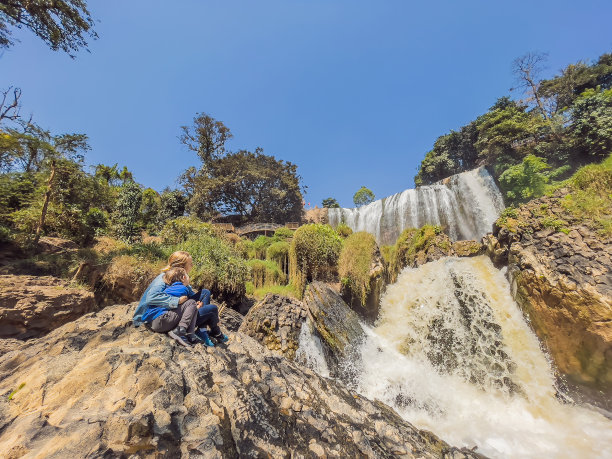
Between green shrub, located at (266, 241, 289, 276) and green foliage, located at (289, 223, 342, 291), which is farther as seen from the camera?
green shrub, located at (266, 241, 289, 276)

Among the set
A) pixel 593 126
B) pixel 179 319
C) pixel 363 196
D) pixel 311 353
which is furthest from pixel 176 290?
pixel 363 196

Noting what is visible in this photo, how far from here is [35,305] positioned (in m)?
5.09

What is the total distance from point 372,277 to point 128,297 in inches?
307

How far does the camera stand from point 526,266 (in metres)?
6.37

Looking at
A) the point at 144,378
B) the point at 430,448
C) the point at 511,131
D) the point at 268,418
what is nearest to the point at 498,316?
the point at 430,448

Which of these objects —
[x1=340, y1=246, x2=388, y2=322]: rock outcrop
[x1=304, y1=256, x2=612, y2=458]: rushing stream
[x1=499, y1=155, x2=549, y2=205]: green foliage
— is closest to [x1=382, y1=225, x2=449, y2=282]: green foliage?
[x1=340, y1=246, x2=388, y2=322]: rock outcrop

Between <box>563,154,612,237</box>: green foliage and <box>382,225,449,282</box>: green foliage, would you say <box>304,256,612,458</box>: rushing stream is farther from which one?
<box>563,154,612,237</box>: green foliage

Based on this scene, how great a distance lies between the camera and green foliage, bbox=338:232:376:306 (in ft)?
26.4

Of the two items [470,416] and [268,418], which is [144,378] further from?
[470,416]

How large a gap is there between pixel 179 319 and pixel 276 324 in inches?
164

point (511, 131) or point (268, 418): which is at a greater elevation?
point (511, 131)

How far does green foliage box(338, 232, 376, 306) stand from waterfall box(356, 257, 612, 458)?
1093 mm

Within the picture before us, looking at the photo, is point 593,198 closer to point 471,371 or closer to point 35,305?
point 471,371

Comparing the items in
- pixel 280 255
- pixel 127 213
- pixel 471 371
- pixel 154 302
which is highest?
pixel 127 213
